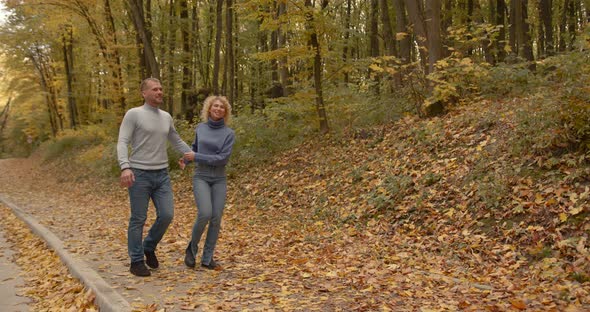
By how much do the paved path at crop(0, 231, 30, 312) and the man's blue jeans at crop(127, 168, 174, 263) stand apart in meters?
1.29

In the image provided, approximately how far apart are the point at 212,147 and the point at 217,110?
0.45 metres

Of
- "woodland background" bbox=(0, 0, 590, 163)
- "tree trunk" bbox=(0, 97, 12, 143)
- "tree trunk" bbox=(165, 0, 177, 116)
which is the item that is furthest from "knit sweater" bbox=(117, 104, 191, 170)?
"tree trunk" bbox=(0, 97, 12, 143)

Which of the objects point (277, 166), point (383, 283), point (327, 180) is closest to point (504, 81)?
A: point (327, 180)

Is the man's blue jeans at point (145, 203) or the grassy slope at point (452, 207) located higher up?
the man's blue jeans at point (145, 203)

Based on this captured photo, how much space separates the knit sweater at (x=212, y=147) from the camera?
5.94 metres

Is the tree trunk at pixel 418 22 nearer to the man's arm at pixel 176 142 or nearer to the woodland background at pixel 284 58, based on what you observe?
the woodland background at pixel 284 58

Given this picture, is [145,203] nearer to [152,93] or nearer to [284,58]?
[152,93]

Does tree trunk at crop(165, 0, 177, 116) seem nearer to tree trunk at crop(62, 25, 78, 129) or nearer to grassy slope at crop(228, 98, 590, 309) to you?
tree trunk at crop(62, 25, 78, 129)

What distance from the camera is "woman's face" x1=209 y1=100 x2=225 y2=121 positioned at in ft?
19.9

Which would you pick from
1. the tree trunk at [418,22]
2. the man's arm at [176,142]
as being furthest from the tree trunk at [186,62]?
the man's arm at [176,142]

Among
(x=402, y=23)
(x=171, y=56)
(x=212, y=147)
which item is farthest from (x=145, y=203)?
(x=171, y=56)

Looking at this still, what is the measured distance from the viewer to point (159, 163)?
5.87m

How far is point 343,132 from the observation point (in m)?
14.0

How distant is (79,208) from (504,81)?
12.0 m
